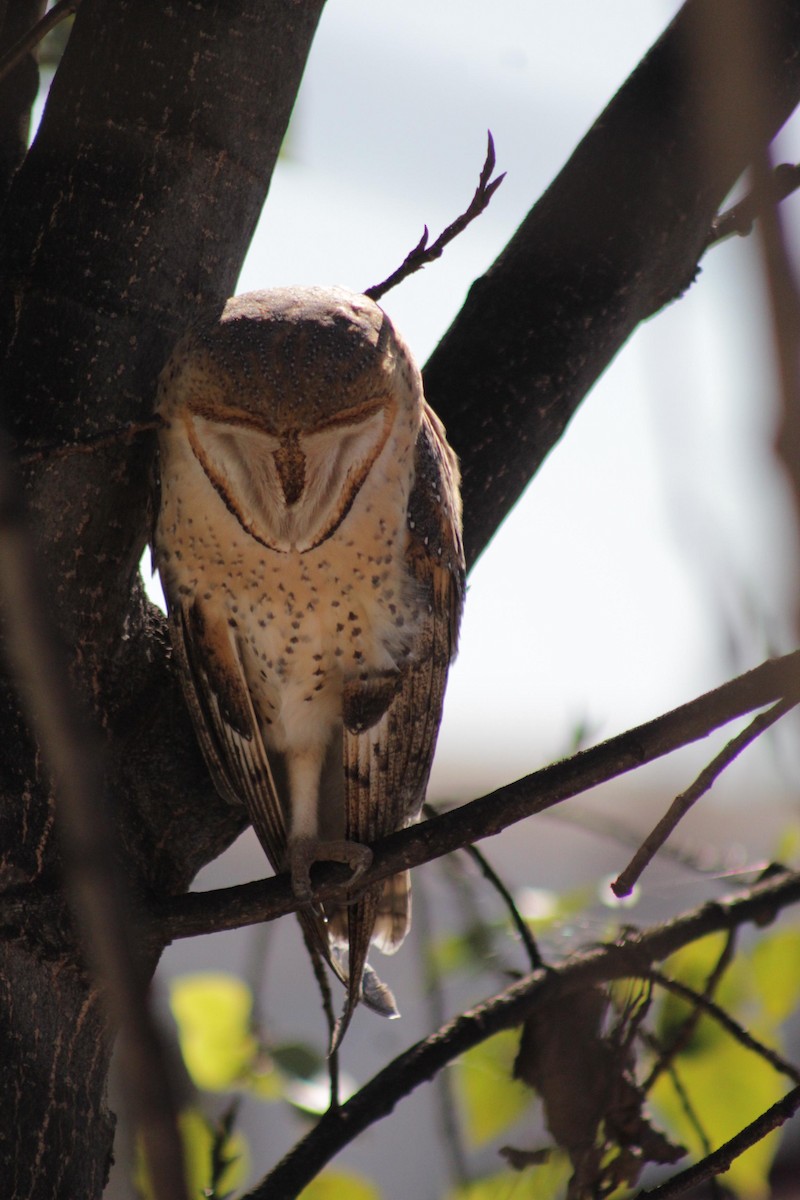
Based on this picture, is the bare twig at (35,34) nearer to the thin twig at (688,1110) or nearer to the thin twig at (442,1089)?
the thin twig at (442,1089)

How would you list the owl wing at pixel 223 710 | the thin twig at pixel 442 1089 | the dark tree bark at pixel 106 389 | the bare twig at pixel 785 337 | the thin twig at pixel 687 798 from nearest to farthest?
the bare twig at pixel 785 337, the thin twig at pixel 687 798, the dark tree bark at pixel 106 389, the thin twig at pixel 442 1089, the owl wing at pixel 223 710

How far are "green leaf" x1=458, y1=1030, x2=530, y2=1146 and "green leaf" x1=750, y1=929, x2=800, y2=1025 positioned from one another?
42 centimetres

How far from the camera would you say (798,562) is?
0.44 meters

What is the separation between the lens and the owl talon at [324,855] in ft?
6.08

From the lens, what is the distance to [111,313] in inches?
64.1

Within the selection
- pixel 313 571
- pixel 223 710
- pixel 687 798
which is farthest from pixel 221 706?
pixel 687 798

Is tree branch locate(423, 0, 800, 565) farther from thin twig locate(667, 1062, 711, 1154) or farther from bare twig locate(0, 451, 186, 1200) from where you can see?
bare twig locate(0, 451, 186, 1200)

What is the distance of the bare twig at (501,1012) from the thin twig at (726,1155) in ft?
1.60

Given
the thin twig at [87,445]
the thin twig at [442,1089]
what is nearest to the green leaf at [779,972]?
the thin twig at [442,1089]

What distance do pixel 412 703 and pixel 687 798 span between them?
73cm

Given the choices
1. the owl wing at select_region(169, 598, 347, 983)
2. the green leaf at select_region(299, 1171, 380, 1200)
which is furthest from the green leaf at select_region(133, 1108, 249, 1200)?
the owl wing at select_region(169, 598, 347, 983)

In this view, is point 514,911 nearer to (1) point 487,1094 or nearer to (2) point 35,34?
(1) point 487,1094

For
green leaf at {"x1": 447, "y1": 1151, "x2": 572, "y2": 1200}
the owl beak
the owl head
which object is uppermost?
the owl head

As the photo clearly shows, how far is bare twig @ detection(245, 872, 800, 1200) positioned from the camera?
169 cm
